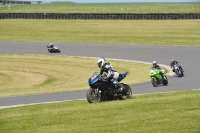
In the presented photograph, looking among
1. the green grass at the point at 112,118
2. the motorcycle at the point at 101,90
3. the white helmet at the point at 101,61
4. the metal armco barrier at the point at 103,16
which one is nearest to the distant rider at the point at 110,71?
the white helmet at the point at 101,61

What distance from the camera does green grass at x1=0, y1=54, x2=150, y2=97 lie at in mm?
25703

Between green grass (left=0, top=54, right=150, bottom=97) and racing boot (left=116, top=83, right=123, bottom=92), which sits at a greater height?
racing boot (left=116, top=83, right=123, bottom=92)

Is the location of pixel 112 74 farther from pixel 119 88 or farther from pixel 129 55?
pixel 129 55

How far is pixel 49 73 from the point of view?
1243 inches

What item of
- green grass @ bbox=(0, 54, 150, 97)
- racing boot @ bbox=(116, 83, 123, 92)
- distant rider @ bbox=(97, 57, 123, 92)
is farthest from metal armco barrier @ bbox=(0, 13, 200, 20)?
distant rider @ bbox=(97, 57, 123, 92)

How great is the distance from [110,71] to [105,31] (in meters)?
44.9

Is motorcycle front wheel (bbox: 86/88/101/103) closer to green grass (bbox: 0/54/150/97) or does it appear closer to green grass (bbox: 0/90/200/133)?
green grass (bbox: 0/90/200/133)

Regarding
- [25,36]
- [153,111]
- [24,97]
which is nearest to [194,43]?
[25,36]

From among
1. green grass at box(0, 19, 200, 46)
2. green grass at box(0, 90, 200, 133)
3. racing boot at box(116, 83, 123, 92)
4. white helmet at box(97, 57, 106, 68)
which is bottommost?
green grass at box(0, 19, 200, 46)

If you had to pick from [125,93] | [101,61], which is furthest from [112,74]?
[125,93]

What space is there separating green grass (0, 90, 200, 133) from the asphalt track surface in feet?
16.0

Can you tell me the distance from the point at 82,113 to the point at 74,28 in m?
52.3

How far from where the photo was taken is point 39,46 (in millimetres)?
47938

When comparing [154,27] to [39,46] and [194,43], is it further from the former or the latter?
[39,46]
